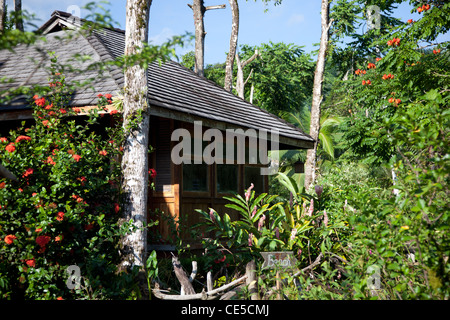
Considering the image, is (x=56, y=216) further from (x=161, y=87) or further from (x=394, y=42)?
(x=394, y=42)

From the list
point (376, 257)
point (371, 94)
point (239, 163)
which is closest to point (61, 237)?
point (376, 257)

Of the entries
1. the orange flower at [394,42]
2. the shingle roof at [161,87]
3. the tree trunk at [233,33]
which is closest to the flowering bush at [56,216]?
the shingle roof at [161,87]

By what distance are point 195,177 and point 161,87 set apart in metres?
1.92

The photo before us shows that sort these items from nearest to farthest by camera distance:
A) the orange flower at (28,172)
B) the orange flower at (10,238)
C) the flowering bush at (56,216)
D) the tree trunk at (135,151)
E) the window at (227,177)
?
the orange flower at (10,238), the flowering bush at (56,216), the orange flower at (28,172), the tree trunk at (135,151), the window at (227,177)

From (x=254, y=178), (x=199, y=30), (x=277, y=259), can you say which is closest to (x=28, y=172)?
(x=277, y=259)

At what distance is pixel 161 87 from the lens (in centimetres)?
1001

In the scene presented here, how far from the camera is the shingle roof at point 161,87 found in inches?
340

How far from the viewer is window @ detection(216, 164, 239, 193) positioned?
11.2m

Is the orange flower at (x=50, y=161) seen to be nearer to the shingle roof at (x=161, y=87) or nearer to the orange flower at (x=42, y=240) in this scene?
the orange flower at (x=42, y=240)

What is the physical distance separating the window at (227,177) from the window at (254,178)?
1.93 feet

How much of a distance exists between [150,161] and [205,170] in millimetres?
1373

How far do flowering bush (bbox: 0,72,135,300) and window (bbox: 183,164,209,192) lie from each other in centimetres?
281

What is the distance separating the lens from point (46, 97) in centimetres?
799
